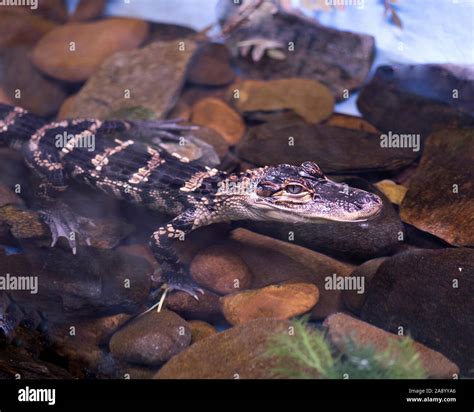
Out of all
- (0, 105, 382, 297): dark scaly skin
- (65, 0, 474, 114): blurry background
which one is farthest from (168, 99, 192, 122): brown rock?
(65, 0, 474, 114): blurry background

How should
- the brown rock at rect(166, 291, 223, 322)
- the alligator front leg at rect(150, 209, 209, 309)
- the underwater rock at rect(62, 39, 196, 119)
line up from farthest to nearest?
the underwater rock at rect(62, 39, 196, 119) → the alligator front leg at rect(150, 209, 209, 309) → the brown rock at rect(166, 291, 223, 322)

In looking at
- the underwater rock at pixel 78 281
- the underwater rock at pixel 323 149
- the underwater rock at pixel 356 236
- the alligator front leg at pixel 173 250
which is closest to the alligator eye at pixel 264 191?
the underwater rock at pixel 356 236

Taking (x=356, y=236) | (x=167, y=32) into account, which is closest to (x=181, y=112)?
(x=167, y=32)

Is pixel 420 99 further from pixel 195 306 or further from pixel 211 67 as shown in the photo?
pixel 195 306

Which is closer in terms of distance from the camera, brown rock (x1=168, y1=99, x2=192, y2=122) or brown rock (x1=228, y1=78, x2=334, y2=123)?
brown rock (x1=228, y1=78, x2=334, y2=123)

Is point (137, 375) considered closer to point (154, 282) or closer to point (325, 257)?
point (154, 282)

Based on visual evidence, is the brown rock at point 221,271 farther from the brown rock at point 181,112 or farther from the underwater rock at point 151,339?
the brown rock at point 181,112

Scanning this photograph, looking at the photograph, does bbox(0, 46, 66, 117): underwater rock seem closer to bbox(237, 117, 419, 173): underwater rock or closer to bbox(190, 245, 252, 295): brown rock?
bbox(237, 117, 419, 173): underwater rock

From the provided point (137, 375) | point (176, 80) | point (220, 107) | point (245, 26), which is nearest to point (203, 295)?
point (137, 375)
